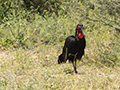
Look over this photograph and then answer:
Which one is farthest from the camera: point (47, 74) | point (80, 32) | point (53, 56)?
point (53, 56)

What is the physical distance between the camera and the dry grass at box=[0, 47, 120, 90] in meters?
3.01

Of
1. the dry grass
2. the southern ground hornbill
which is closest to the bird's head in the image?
the southern ground hornbill

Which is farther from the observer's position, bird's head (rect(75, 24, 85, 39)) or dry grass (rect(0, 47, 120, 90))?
bird's head (rect(75, 24, 85, 39))

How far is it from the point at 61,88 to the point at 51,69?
3.16 feet

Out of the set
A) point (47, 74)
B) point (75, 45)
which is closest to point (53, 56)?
point (75, 45)

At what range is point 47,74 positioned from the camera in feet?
11.3

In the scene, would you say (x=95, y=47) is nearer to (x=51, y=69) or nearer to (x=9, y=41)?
(x=51, y=69)

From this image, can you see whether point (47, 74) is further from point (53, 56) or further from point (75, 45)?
point (53, 56)

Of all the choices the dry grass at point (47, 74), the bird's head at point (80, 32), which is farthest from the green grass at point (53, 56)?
the bird's head at point (80, 32)

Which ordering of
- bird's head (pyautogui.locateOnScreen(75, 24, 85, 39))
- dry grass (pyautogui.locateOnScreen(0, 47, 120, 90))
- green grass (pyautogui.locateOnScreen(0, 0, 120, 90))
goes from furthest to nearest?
1. bird's head (pyautogui.locateOnScreen(75, 24, 85, 39))
2. green grass (pyautogui.locateOnScreen(0, 0, 120, 90))
3. dry grass (pyautogui.locateOnScreen(0, 47, 120, 90))

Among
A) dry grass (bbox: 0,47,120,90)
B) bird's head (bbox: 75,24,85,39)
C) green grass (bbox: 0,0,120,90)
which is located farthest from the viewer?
bird's head (bbox: 75,24,85,39)

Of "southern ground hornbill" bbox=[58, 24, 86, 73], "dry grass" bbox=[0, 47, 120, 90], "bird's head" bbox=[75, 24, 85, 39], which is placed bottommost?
"dry grass" bbox=[0, 47, 120, 90]

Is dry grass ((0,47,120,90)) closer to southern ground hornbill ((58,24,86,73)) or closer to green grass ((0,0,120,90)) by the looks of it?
green grass ((0,0,120,90))

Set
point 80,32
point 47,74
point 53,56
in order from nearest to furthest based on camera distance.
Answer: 1. point 47,74
2. point 80,32
3. point 53,56
